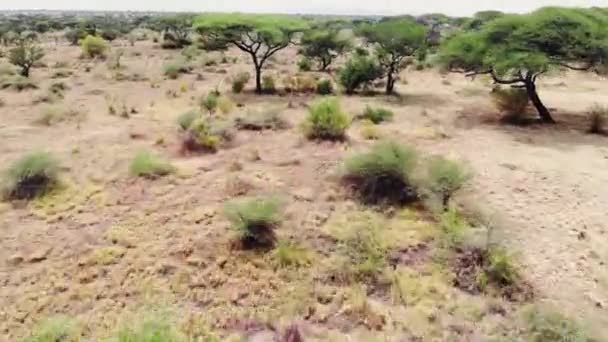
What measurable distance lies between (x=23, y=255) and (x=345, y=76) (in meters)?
16.9

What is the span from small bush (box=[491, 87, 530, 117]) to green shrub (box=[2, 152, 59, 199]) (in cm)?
1409

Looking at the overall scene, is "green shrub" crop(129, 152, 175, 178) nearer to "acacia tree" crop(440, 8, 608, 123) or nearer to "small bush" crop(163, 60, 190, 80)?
"acacia tree" crop(440, 8, 608, 123)

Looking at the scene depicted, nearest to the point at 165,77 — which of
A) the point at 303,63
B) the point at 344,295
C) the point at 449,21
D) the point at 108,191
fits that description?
the point at 303,63

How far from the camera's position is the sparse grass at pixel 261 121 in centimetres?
1655

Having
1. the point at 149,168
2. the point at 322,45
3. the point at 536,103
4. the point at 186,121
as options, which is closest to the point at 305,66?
the point at 322,45

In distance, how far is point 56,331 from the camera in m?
6.89

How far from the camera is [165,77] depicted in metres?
28.2

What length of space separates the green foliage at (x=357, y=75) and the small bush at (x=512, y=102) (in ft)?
20.7

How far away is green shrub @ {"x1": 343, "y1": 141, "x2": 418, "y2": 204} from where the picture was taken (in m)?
11.0

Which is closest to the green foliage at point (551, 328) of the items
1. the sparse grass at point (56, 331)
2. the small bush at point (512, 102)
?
the sparse grass at point (56, 331)

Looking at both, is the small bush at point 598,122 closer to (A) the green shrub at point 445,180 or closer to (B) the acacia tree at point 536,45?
(B) the acacia tree at point 536,45

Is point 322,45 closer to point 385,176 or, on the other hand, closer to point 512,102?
point 512,102

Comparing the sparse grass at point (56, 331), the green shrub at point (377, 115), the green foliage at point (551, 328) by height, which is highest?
the green shrub at point (377, 115)

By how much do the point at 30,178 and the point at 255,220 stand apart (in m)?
5.46
